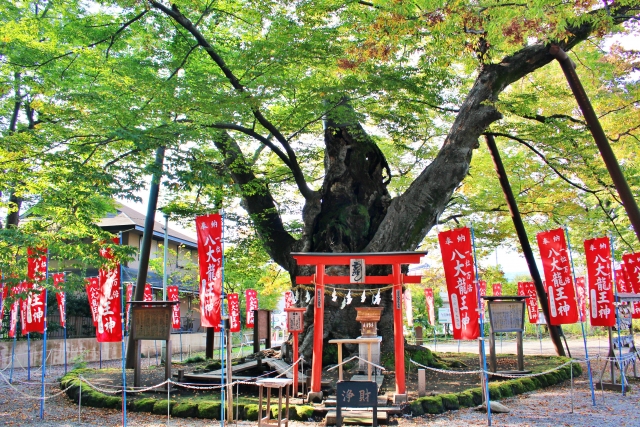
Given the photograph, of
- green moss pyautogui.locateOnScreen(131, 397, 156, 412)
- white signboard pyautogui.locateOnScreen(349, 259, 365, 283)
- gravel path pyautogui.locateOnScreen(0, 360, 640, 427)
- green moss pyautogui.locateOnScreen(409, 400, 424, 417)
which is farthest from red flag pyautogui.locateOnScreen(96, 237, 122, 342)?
green moss pyautogui.locateOnScreen(409, 400, 424, 417)

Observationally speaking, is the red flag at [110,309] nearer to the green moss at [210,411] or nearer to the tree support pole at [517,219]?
the green moss at [210,411]

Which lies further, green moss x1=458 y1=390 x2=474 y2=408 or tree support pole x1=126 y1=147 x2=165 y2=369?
tree support pole x1=126 y1=147 x2=165 y2=369

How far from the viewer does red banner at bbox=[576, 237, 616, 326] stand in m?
11.3

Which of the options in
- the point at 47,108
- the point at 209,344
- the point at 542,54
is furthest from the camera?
the point at 209,344

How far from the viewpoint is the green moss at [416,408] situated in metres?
9.13

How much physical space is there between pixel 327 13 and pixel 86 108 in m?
6.00

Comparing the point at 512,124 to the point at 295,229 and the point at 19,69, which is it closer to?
the point at 295,229

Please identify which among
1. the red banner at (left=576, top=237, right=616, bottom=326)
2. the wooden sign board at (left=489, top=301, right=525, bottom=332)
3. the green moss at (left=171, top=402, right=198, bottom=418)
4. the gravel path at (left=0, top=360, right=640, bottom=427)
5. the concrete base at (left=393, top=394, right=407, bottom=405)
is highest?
the red banner at (left=576, top=237, right=616, bottom=326)

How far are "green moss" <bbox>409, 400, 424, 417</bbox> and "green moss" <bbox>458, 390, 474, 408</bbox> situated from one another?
3.30 feet

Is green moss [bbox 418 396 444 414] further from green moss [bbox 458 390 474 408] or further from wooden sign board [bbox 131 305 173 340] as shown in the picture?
wooden sign board [bbox 131 305 173 340]

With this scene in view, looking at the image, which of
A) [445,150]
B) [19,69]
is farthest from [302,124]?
[19,69]

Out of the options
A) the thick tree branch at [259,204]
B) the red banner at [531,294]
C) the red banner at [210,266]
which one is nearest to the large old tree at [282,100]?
the thick tree branch at [259,204]

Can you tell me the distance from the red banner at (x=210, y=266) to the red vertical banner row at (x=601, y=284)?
8.37m

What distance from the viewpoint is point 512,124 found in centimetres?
1452
